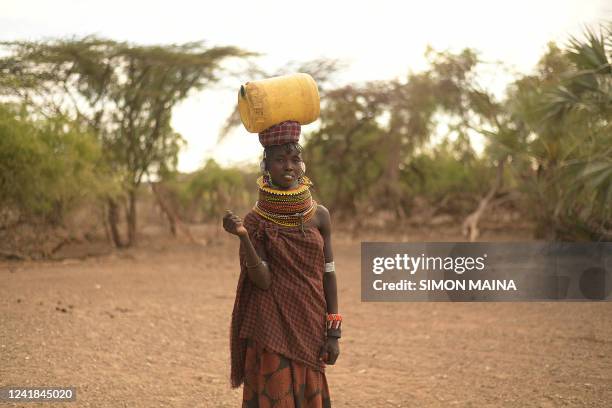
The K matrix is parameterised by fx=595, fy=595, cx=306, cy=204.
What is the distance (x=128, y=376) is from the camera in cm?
476

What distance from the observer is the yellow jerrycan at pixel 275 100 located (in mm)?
2539

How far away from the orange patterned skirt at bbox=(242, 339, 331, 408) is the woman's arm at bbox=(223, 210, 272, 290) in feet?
1.00

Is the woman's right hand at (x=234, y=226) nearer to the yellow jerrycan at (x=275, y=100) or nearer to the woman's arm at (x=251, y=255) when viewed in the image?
the woman's arm at (x=251, y=255)

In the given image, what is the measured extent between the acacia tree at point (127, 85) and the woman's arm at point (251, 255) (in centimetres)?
1238

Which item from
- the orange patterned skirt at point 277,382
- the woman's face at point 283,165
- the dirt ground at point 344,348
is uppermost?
the woman's face at point 283,165

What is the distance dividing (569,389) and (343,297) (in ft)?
15.9

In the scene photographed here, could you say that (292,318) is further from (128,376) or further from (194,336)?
(194,336)

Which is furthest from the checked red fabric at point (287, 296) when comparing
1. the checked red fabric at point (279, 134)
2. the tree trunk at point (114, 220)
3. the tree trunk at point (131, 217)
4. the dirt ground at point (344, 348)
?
the tree trunk at point (131, 217)

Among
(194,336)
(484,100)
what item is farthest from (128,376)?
(484,100)

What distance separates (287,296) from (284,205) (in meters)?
0.40

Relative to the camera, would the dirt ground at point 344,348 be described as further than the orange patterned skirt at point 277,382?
Yes

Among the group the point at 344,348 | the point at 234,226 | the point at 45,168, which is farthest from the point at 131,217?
the point at 234,226

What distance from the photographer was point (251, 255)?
8.07ft

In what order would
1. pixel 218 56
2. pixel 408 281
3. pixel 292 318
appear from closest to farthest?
pixel 292 318 < pixel 408 281 < pixel 218 56
